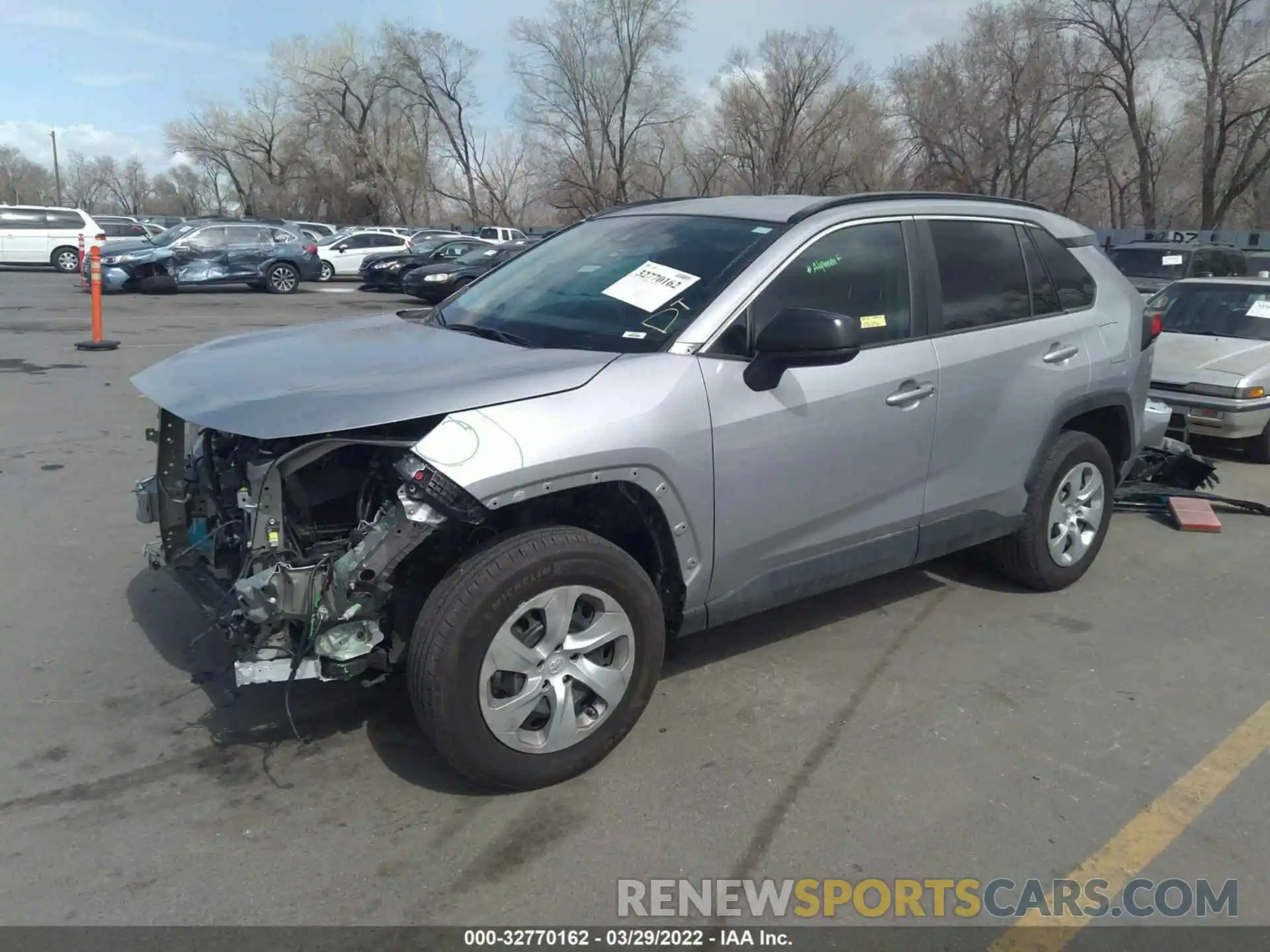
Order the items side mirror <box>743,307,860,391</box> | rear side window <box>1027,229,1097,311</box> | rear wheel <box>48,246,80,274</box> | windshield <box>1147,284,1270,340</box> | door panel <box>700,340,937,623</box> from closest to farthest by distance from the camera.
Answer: side mirror <box>743,307,860,391</box> < door panel <box>700,340,937,623</box> < rear side window <box>1027,229,1097,311</box> < windshield <box>1147,284,1270,340</box> < rear wheel <box>48,246,80,274</box>

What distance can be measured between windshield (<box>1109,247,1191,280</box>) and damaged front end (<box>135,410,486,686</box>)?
14.6 m

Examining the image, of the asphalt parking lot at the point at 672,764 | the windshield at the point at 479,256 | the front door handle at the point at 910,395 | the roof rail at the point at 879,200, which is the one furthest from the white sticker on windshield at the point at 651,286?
the windshield at the point at 479,256

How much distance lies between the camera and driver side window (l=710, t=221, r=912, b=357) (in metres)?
3.69

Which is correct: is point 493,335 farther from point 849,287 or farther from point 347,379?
point 849,287

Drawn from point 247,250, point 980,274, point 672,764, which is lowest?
point 672,764

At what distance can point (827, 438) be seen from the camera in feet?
12.4

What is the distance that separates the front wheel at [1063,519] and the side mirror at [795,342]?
69.5 inches

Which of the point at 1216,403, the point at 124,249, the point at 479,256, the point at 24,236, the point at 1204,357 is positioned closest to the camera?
the point at 1216,403

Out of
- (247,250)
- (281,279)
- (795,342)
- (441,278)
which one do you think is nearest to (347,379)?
(795,342)

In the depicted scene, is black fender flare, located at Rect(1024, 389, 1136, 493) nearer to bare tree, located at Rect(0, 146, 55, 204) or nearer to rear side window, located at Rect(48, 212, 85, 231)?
rear side window, located at Rect(48, 212, 85, 231)

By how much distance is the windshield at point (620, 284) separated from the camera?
Result: 3.67 meters

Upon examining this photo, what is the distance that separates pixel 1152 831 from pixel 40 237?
3211 cm

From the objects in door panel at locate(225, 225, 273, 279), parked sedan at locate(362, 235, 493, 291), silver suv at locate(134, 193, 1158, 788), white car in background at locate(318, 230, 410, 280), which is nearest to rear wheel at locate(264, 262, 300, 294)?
door panel at locate(225, 225, 273, 279)
